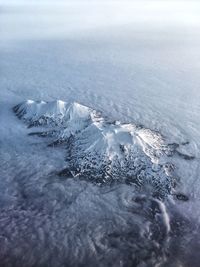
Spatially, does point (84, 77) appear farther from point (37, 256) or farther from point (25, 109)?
point (37, 256)

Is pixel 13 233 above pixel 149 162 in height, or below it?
below

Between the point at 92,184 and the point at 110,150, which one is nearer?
the point at 92,184

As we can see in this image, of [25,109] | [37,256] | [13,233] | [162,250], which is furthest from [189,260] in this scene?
[25,109]

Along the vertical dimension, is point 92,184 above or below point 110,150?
below

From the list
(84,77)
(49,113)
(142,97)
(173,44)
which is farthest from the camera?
(173,44)

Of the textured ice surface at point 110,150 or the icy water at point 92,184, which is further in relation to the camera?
the textured ice surface at point 110,150

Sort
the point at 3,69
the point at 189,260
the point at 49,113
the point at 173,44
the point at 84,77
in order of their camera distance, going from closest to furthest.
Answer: the point at 189,260 < the point at 49,113 < the point at 84,77 < the point at 3,69 < the point at 173,44

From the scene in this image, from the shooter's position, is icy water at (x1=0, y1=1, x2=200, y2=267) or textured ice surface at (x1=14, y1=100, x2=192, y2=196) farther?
textured ice surface at (x1=14, y1=100, x2=192, y2=196)

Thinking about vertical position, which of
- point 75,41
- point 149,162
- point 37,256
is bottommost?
point 37,256
